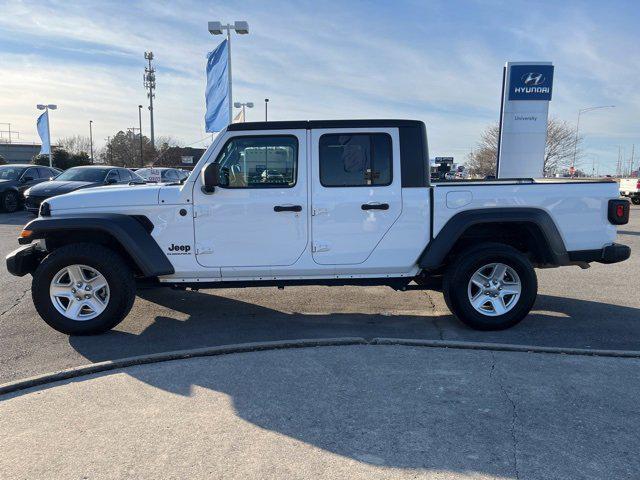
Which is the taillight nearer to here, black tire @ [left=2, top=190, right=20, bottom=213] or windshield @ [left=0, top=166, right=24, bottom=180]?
black tire @ [left=2, top=190, right=20, bottom=213]

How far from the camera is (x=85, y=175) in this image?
1524cm

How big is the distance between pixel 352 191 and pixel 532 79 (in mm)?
11807

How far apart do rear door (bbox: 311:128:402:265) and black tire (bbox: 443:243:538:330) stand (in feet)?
2.77

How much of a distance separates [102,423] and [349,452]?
1562 mm

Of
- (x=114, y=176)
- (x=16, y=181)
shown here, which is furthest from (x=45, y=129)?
(x=114, y=176)

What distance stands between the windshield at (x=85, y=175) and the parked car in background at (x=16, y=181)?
264 cm

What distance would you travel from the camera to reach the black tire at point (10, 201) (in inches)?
653

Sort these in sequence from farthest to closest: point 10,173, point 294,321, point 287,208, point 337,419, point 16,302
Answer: point 10,173 → point 16,302 → point 294,321 → point 287,208 → point 337,419

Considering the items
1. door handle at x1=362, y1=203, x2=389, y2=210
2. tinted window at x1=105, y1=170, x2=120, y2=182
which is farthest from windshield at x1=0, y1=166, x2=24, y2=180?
door handle at x1=362, y1=203, x2=389, y2=210

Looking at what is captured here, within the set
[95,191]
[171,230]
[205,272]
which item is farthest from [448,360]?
[95,191]

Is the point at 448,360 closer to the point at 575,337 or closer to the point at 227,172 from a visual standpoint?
the point at 575,337

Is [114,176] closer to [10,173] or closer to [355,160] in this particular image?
[10,173]

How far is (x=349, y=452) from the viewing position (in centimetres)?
278

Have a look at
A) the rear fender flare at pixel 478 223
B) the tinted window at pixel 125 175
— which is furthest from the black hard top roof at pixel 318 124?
the tinted window at pixel 125 175
